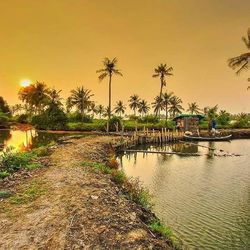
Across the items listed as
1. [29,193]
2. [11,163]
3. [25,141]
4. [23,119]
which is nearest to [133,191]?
[29,193]

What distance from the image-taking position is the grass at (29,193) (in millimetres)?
12195

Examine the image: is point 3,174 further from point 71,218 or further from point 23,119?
point 23,119

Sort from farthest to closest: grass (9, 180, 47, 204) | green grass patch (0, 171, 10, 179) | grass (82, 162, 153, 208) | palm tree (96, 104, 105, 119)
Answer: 1. palm tree (96, 104, 105, 119)
2. green grass patch (0, 171, 10, 179)
3. grass (82, 162, 153, 208)
4. grass (9, 180, 47, 204)

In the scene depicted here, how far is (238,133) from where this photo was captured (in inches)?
2768

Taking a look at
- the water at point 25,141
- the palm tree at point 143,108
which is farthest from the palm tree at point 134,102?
the water at point 25,141

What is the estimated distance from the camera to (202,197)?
18.4m

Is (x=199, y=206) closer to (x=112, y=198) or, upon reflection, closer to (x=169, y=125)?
(x=112, y=198)

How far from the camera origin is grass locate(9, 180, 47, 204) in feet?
40.0

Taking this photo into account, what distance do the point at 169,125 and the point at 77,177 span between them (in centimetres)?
5930

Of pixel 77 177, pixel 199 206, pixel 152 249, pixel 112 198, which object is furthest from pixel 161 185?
pixel 152 249

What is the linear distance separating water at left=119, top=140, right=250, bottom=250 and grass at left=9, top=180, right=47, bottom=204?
5.61 m

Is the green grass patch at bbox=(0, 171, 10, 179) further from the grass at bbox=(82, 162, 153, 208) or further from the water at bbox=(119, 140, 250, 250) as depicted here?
the water at bbox=(119, 140, 250, 250)

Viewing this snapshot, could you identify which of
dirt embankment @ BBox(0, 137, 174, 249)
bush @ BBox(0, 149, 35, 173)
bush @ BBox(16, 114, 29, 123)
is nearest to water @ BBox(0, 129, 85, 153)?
bush @ BBox(0, 149, 35, 173)

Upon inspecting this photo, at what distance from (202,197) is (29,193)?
10.0m
